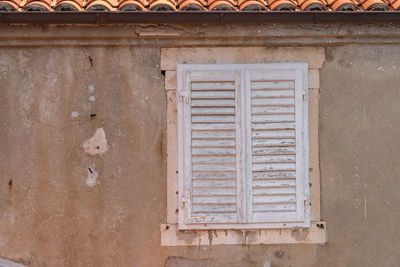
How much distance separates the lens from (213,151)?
3906 mm

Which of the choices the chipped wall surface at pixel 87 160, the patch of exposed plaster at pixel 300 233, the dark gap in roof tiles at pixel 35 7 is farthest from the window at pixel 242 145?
the dark gap in roof tiles at pixel 35 7

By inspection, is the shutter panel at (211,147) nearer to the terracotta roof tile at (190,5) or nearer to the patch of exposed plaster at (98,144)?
the terracotta roof tile at (190,5)

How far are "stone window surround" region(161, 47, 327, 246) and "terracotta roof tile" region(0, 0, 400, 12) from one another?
379 millimetres

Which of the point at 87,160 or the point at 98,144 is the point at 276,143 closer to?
the point at 98,144

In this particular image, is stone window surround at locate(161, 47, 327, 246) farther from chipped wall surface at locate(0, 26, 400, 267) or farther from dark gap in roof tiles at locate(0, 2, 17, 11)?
dark gap in roof tiles at locate(0, 2, 17, 11)

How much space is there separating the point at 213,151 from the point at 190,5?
53.4 inches

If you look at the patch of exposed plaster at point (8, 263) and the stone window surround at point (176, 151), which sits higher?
the stone window surround at point (176, 151)

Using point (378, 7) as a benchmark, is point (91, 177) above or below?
below

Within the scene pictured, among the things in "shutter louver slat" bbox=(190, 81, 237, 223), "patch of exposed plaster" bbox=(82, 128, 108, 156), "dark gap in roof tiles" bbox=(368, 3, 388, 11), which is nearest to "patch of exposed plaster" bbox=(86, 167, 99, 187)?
"patch of exposed plaster" bbox=(82, 128, 108, 156)

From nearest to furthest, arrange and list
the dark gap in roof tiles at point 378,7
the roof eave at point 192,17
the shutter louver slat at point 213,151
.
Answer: the roof eave at point 192,17 < the dark gap in roof tiles at point 378,7 < the shutter louver slat at point 213,151

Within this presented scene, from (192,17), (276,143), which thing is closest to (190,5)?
(192,17)

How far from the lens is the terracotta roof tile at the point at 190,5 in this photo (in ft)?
12.3

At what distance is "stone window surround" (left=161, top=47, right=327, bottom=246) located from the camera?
3.95 m

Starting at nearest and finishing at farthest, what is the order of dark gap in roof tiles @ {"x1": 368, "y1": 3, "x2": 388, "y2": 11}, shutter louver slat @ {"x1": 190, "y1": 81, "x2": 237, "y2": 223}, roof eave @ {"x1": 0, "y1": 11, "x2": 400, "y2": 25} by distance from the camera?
roof eave @ {"x1": 0, "y1": 11, "x2": 400, "y2": 25}
dark gap in roof tiles @ {"x1": 368, "y1": 3, "x2": 388, "y2": 11}
shutter louver slat @ {"x1": 190, "y1": 81, "x2": 237, "y2": 223}
